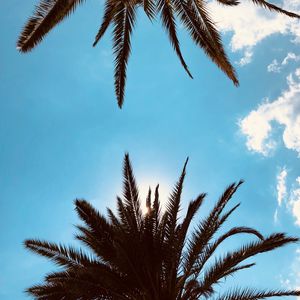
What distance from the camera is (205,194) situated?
1148cm

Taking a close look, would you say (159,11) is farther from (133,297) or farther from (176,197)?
(133,297)

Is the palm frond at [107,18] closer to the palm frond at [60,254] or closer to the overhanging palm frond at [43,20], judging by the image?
the overhanging palm frond at [43,20]

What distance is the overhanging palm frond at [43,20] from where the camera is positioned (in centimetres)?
821

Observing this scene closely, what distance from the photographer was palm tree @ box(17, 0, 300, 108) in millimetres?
8281

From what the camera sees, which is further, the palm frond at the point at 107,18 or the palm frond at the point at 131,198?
the palm frond at the point at 131,198

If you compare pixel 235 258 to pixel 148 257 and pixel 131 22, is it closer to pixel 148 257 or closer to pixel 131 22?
pixel 148 257

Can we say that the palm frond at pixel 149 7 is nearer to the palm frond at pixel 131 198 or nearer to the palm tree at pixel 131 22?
the palm tree at pixel 131 22

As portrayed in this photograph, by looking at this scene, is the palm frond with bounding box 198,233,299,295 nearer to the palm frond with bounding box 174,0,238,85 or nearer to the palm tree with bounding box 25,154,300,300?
the palm tree with bounding box 25,154,300,300

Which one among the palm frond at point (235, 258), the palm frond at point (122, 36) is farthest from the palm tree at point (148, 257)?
the palm frond at point (122, 36)

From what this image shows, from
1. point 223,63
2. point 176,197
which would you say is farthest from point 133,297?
point 223,63

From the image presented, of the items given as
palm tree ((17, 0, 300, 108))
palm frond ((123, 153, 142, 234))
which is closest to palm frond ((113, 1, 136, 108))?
palm tree ((17, 0, 300, 108))

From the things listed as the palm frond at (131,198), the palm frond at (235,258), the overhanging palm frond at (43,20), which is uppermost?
the overhanging palm frond at (43,20)

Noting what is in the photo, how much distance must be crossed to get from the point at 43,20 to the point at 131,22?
1891mm

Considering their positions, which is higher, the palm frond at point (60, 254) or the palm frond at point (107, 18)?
the palm frond at point (107, 18)
